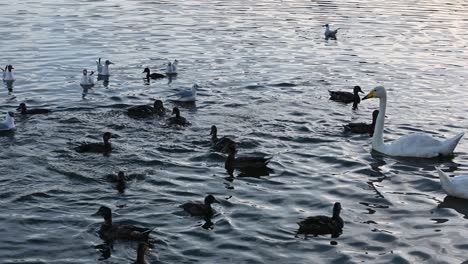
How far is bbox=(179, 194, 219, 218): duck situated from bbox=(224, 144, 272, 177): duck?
2370 millimetres

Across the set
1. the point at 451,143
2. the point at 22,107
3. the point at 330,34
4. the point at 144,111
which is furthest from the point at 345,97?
the point at 330,34

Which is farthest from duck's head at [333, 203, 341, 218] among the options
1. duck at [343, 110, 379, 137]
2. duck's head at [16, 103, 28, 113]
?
duck's head at [16, 103, 28, 113]

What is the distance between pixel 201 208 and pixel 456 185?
16.4ft

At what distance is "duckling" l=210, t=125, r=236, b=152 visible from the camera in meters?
18.1

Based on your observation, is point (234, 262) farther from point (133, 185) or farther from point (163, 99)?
point (163, 99)

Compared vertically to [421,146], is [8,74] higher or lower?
higher

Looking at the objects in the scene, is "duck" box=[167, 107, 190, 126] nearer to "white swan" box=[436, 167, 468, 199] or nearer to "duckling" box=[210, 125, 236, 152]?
"duckling" box=[210, 125, 236, 152]

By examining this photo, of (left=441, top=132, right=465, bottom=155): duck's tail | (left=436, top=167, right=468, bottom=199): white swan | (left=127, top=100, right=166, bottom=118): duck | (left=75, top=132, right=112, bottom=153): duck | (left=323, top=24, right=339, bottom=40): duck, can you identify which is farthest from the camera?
(left=323, top=24, right=339, bottom=40): duck

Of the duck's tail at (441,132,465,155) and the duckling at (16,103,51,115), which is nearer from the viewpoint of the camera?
the duck's tail at (441,132,465,155)

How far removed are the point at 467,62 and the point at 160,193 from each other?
17352mm

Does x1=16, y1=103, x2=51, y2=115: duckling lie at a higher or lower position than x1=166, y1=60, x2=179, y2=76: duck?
lower

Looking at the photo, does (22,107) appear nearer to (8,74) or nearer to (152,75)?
(8,74)

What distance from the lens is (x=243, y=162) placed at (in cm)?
1695

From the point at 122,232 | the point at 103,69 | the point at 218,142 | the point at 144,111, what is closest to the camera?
the point at 122,232
